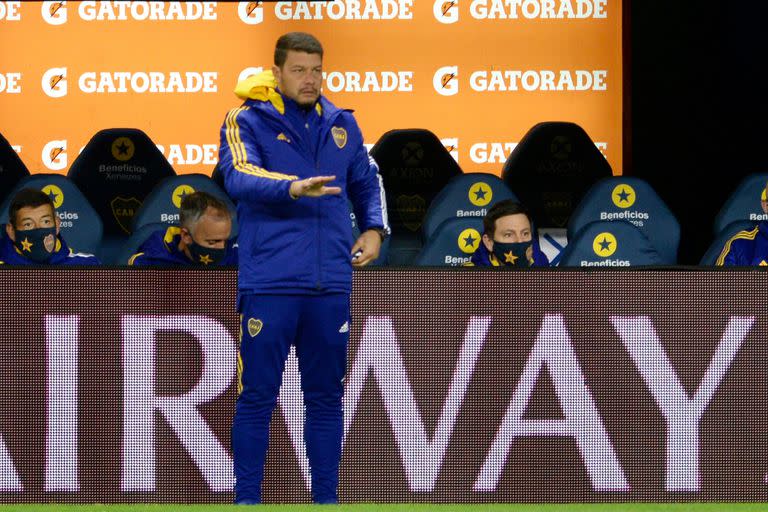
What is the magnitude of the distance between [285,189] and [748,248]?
2.66 meters

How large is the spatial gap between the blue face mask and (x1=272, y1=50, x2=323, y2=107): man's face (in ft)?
5.87

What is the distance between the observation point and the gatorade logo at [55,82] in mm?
9516

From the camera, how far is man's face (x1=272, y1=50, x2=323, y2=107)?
4.19m

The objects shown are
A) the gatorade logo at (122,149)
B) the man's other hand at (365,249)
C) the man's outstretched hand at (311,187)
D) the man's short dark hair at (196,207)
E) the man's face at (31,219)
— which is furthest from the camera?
the gatorade logo at (122,149)

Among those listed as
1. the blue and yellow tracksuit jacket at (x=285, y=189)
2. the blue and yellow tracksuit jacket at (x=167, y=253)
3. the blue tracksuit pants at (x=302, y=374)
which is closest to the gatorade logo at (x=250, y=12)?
the blue and yellow tracksuit jacket at (x=167, y=253)

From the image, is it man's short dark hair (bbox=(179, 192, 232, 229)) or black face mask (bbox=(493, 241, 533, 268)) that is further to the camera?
black face mask (bbox=(493, 241, 533, 268))

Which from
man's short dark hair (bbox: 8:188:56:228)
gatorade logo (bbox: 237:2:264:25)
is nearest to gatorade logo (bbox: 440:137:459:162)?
gatorade logo (bbox: 237:2:264:25)

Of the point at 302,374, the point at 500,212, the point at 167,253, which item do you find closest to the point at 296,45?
the point at 302,374

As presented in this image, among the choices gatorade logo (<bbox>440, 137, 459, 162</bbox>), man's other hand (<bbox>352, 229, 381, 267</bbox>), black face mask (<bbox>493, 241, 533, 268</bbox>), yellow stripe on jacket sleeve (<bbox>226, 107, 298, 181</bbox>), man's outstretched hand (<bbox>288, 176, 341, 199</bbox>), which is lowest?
gatorade logo (<bbox>440, 137, 459, 162</bbox>)

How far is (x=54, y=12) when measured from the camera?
955 centimetres

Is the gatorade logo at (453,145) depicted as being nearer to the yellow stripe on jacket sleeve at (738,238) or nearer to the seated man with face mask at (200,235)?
the yellow stripe on jacket sleeve at (738,238)

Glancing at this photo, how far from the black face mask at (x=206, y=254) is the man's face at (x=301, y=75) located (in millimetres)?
1224

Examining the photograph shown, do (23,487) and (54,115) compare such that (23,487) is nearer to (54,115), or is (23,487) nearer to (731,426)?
(731,426)

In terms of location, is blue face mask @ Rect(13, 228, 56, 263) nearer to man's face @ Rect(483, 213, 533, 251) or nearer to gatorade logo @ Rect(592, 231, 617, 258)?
man's face @ Rect(483, 213, 533, 251)
